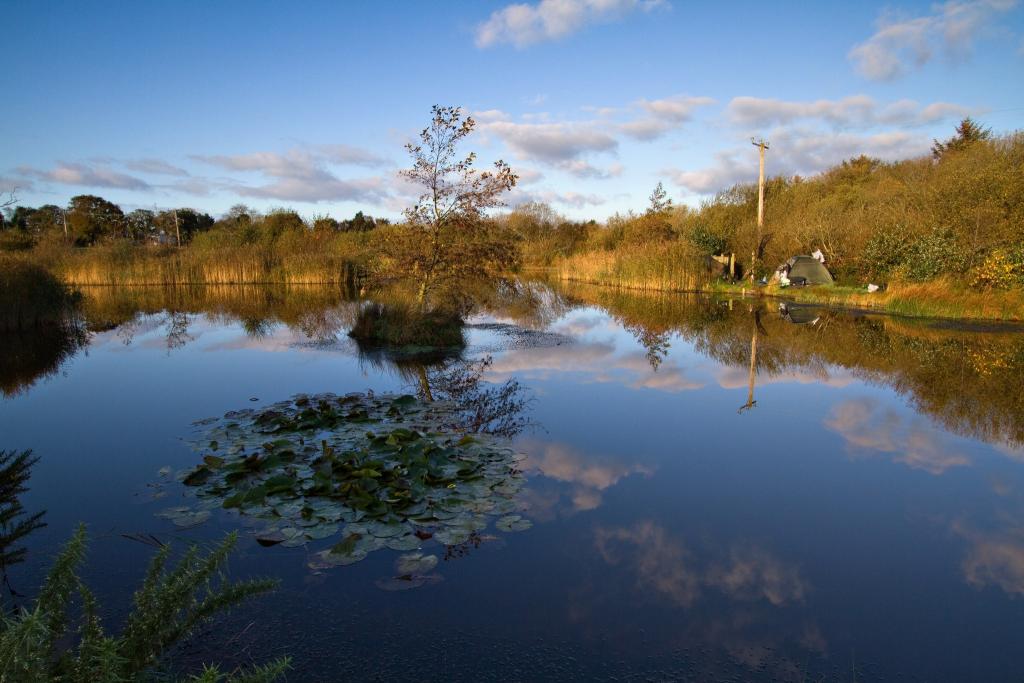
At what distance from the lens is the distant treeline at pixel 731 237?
18.3 m

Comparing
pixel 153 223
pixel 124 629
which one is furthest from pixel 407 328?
pixel 153 223

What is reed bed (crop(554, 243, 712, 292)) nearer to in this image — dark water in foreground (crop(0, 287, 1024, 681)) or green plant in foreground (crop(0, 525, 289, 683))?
dark water in foreground (crop(0, 287, 1024, 681))

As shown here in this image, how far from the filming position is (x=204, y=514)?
15.4ft

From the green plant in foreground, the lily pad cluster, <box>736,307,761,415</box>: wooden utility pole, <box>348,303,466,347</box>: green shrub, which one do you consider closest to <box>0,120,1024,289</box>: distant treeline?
<box>348,303,466,347</box>: green shrub

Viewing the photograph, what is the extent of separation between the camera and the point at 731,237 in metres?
32.3

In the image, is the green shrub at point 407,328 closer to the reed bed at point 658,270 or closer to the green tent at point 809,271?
the reed bed at point 658,270

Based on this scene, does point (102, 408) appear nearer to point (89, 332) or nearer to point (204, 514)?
point (204, 514)

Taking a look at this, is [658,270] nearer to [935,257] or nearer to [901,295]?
[901,295]

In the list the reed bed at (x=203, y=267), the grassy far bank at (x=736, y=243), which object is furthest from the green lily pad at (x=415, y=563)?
the reed bed at (x=203, y=267)

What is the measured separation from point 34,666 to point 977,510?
20.6 feet

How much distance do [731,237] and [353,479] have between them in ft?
101

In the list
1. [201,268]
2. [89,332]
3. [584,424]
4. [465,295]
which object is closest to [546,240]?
[201,268]

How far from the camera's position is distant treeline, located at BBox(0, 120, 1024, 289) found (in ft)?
60.1

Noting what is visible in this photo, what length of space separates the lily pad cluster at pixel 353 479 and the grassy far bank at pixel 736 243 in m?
7.15
